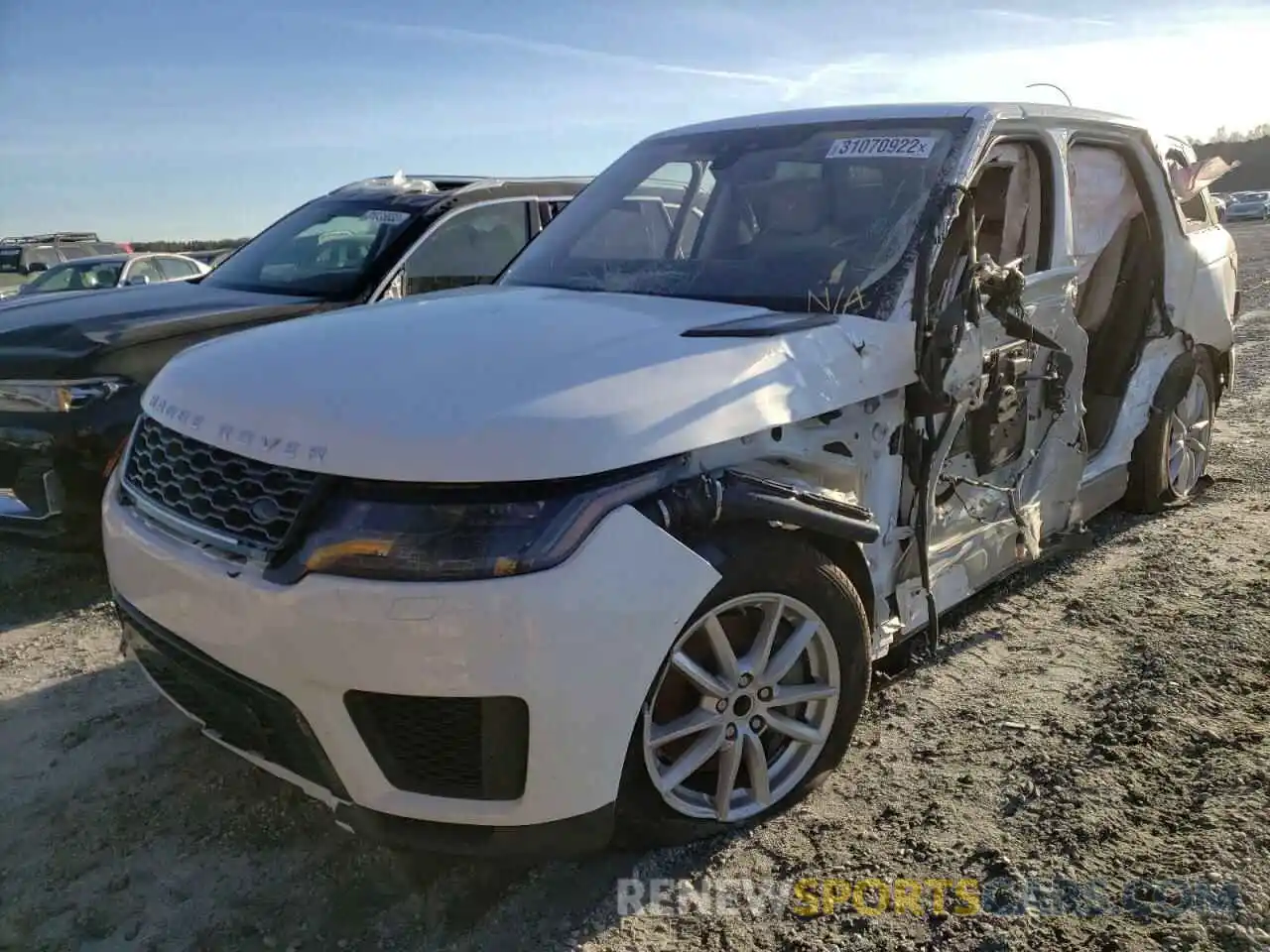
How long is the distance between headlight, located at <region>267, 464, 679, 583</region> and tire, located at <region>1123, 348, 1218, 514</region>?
3.77 meters

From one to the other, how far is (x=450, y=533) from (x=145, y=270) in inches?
537

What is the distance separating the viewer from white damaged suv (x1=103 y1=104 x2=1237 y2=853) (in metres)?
2.16

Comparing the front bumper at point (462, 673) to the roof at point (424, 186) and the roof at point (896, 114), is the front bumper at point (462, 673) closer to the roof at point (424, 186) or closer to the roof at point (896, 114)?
the roof at point (896, 114)

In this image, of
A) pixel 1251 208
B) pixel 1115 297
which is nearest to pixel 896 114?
pixel 1115 297

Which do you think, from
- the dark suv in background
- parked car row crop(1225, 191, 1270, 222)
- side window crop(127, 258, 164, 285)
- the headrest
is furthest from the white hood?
parked car row crop(1225, 191, 1270, 222)

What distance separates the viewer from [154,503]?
2.69 meters

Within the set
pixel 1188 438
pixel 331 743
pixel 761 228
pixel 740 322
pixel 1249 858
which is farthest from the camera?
pixel 1188 438

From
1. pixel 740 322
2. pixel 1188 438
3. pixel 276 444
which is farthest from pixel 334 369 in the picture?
pixel 1188 438

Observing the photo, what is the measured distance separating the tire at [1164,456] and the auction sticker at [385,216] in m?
4.01

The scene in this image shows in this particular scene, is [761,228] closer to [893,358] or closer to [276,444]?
[893,358]

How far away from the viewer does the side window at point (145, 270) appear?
43.5 ft

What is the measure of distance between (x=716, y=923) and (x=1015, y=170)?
2.89 meters

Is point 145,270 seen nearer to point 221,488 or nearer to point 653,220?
point 653,220

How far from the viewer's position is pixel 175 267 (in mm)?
14906
